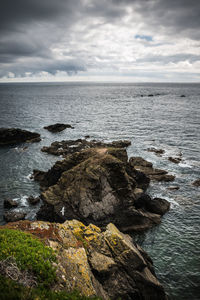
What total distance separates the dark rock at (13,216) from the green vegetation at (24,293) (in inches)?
736

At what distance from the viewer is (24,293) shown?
24.1 feet

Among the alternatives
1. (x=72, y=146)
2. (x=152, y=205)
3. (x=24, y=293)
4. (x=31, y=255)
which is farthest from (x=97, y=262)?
(x=72, y=146)

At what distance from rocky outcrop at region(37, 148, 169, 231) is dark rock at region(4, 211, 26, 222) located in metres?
2.62

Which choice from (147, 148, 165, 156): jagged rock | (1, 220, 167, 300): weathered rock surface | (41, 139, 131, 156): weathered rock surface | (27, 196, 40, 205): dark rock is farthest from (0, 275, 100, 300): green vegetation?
(147, 148, 165, 156): jagged rock

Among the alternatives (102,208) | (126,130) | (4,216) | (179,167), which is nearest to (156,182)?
(179,167)

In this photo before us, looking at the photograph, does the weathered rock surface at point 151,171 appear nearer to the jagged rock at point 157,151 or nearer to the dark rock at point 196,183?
the dark rock at point 196,183

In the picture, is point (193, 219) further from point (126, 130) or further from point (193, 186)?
point (126, 130)

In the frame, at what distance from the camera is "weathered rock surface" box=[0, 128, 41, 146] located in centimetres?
5627

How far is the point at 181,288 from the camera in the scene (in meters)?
16.4

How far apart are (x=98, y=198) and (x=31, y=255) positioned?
13.1 meters

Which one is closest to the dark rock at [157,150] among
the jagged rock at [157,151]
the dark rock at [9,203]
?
the jagged rock at [157,151]

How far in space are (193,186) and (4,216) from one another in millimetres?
28621

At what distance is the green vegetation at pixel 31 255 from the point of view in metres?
8.66

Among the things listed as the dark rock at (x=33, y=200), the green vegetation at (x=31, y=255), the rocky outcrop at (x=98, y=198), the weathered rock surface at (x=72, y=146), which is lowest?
the dark rock at (x=33, y=200)
